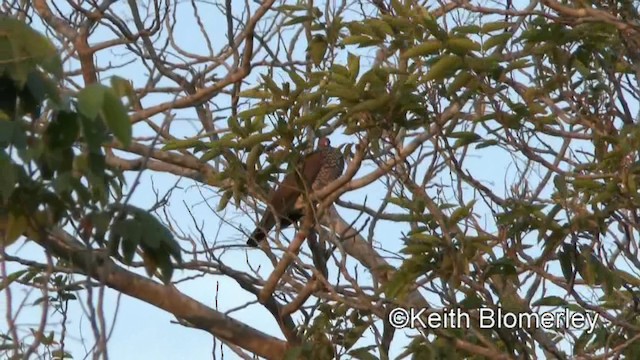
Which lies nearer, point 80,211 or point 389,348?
point 80,211

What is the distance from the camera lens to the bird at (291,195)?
4.47 meters

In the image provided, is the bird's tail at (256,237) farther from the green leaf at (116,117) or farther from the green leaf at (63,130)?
the green leaf at (116,117)

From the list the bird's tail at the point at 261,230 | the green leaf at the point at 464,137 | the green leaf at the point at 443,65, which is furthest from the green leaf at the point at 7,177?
the bird's tail at the point at 261,230

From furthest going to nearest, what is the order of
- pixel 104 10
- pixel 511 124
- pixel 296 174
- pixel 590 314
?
pixel 104 10 → pixel 296 174 → pixel 590 314 → pixel 511 124

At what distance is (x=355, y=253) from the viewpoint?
212 inches

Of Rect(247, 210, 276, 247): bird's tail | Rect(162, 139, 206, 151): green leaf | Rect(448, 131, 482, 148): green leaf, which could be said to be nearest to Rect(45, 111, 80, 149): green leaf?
Rect(448, 131, 482, 148): green leaf

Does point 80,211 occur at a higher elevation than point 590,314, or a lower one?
lower

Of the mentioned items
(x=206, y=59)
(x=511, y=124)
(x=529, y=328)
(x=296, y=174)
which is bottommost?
(x=529, y=328)

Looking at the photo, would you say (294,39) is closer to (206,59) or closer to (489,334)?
(206,59)

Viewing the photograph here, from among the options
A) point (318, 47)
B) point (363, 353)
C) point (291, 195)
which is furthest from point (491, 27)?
point (291, 195)

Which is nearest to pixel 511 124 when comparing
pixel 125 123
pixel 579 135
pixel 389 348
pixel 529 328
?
pixel 579 135

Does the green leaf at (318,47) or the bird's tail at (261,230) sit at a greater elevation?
the green leaf at (318,47)

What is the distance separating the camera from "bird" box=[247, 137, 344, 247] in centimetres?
447

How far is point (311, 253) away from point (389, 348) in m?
0.48
